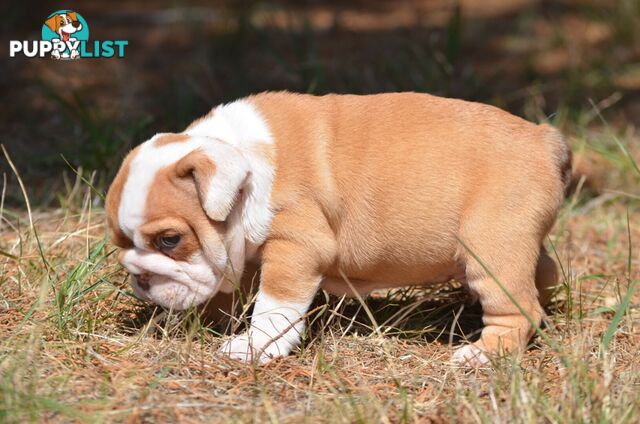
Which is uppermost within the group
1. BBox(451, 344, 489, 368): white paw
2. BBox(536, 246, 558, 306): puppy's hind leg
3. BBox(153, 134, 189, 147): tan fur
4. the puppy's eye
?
BBox(153, 134, 189, 147): tan fur

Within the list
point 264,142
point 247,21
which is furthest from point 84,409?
point 247,21

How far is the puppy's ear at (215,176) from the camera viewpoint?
347 cm

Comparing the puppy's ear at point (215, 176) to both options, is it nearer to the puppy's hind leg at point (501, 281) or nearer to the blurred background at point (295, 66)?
the puppy's hind leg at point (501, 281)

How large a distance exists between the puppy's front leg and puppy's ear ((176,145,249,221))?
1.02ft

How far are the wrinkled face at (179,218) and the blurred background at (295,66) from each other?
1671 millimetres

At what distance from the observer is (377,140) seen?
12.7ft

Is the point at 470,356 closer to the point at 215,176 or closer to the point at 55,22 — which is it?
the point at 215,176

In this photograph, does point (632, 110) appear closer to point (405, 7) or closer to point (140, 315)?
point (405, 7)

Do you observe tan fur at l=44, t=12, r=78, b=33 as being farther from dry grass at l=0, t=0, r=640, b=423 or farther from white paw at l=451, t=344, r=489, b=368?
white paw at l=451, t=344, r=489, b=368

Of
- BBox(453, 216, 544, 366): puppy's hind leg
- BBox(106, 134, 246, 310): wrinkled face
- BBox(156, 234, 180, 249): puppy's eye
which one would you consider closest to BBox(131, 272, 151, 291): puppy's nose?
BBox(106, 134, 246, 310): wrinkled face

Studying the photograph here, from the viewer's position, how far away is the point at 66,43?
644 centimetres

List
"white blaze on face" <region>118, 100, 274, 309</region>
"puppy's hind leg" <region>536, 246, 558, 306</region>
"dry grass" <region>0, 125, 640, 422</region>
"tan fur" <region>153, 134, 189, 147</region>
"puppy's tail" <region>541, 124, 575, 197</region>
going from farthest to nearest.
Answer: "puppy's hind leg" <region>536, 246, 558, 306</region> → "puppy's tail" <region>541, 124, 575, 197</region> → "tan fur" <region>153, 134, 189, 147</region> → "white blaze on face" <region>118, 100, 274, 309</region> → "dry grass" <region>0, 125, 640, 422</region>

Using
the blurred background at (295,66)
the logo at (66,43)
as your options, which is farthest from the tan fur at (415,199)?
the logo at (66,43)

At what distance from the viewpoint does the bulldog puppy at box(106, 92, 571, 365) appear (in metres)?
3.62
